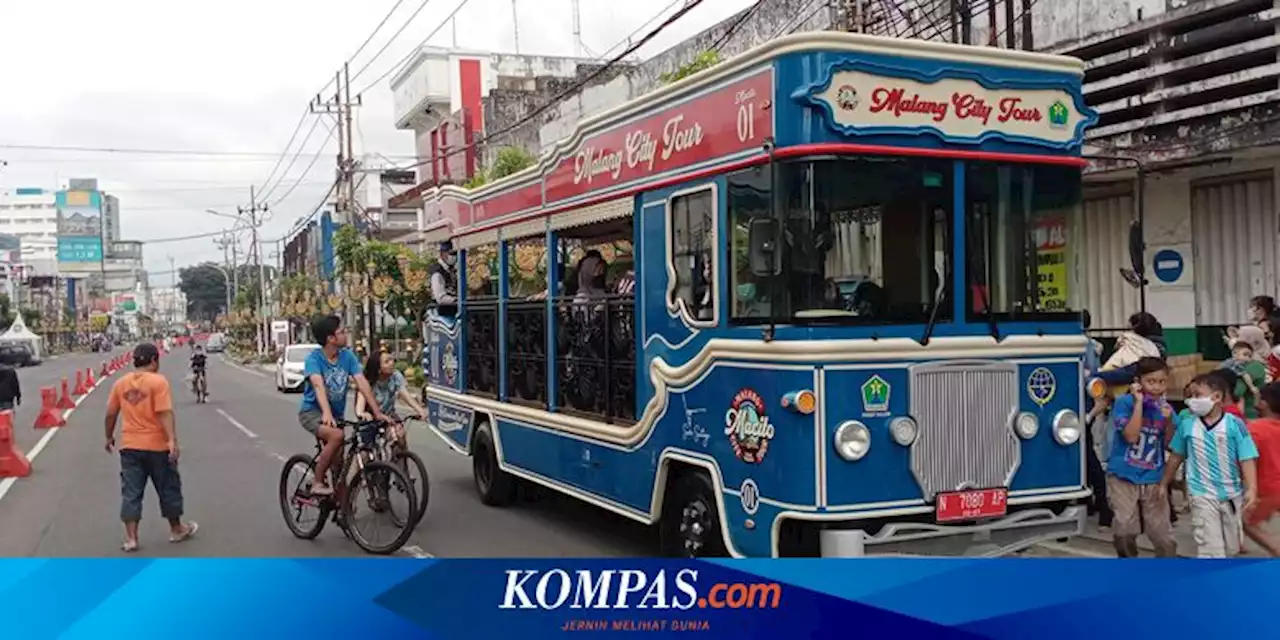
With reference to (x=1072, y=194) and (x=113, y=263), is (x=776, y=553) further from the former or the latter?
(x=113, y=263)

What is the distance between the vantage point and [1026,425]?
5953 millimetres

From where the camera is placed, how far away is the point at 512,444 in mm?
9508

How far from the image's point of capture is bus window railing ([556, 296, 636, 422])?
757 cm

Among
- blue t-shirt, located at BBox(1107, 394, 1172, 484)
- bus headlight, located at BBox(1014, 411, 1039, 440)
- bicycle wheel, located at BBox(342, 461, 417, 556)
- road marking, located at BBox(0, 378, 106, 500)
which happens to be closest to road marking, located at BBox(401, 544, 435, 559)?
bicycle wheel, located at BBox(342, 461, 417, 556)

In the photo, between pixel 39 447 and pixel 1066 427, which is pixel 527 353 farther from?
pixel 39 447

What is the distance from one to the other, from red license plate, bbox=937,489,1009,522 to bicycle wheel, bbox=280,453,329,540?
4.81 meters

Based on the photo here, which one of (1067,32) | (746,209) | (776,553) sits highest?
(1067,32)

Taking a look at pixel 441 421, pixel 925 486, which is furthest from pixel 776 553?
pixel 441 421

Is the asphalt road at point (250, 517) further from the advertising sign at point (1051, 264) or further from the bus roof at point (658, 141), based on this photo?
the bus roof at point (658, 141)

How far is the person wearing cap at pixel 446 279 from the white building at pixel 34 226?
11691 cm

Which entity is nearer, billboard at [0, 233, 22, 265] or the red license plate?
the red license plate

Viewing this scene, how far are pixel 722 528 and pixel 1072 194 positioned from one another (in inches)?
112

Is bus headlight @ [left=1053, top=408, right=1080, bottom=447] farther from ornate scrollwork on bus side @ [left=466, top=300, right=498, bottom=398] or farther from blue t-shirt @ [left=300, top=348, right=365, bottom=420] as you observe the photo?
ornate scrollwork on bus side @ [left=466, top=300, right=498, bottom=398]

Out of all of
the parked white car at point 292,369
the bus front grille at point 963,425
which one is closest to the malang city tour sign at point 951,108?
the bus front grille at point 963,425
